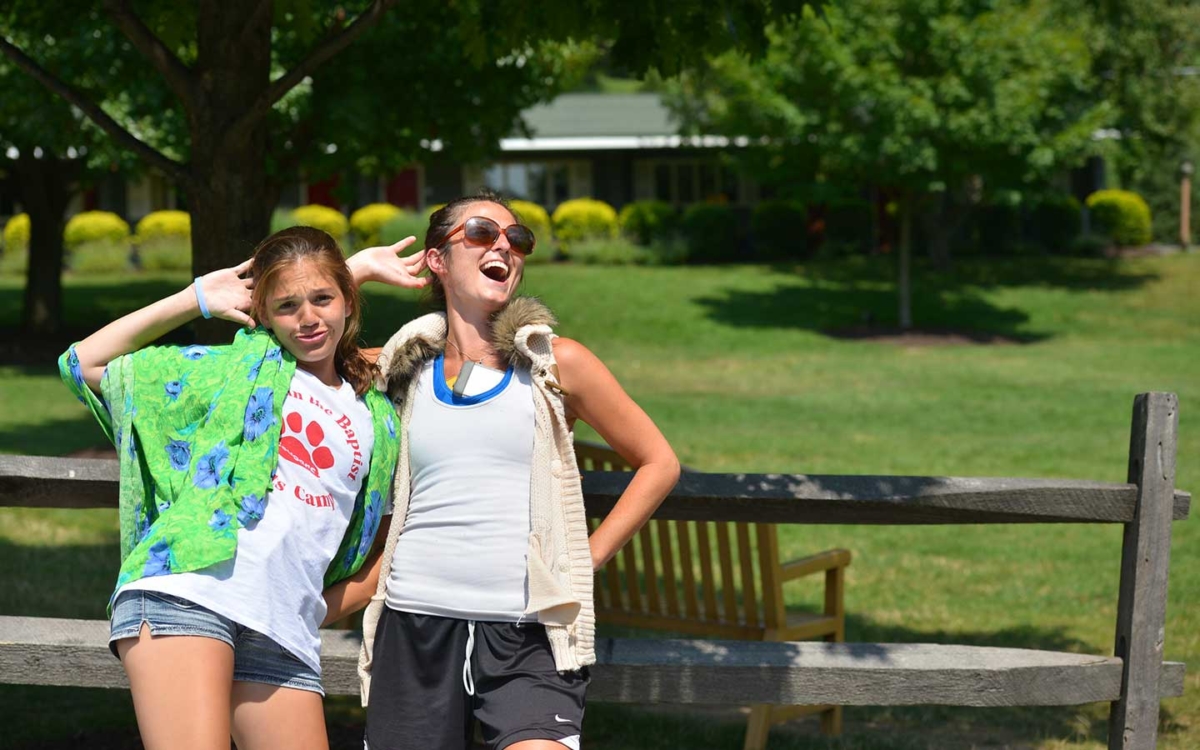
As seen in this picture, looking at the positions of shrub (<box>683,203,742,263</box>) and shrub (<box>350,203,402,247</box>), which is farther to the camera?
shrub (<box>683,203,742,263</box>)

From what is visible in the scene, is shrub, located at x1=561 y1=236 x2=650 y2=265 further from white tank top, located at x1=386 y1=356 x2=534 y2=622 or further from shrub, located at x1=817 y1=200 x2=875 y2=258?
white tank top, located at x1=386 y1=356 x2=534 y2=622

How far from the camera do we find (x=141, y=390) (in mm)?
3029

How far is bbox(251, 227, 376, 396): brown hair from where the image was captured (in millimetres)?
3135

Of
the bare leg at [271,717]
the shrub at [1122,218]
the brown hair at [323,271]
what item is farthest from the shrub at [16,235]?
the bare leg at [271,717]

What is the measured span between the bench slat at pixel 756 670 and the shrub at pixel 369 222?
30518mm

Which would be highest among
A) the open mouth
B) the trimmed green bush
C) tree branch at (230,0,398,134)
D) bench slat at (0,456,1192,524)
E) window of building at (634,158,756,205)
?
window of building at (634,158,756,205)

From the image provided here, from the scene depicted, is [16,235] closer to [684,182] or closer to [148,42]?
[684,182]

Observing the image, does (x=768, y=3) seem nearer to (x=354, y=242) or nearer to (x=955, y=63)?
(x=955, y=63)

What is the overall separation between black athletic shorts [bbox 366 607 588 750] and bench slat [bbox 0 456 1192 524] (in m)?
0.89

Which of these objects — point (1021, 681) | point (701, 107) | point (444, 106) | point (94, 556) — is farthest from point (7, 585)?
point (701, 107)

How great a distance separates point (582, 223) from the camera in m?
34.9

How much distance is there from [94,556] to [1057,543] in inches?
264

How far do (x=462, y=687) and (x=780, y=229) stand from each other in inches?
1316

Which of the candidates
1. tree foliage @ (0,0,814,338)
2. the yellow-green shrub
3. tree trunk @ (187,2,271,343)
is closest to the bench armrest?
tree foliage @ (0,0,814,338)
